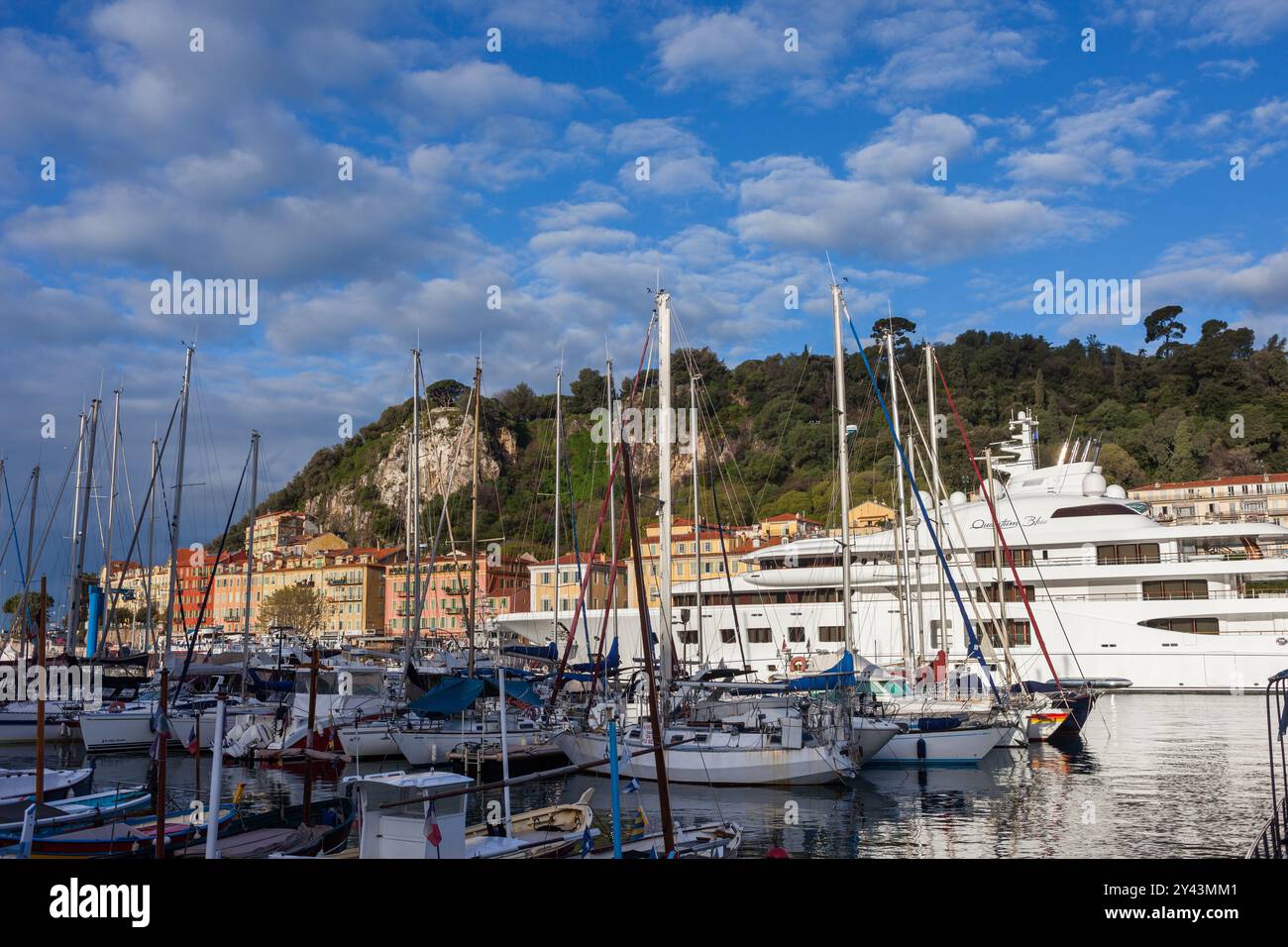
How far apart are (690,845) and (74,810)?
10233mm

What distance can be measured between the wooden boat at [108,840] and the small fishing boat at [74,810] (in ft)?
1.59

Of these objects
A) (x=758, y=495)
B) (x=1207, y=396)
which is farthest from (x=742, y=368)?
(x=1207, y=396)

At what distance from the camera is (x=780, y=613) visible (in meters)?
53.2

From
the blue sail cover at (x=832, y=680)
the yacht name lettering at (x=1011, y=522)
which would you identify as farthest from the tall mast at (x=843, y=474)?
the yacht name lettering at (x=1011, y=522)

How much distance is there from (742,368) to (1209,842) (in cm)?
12931

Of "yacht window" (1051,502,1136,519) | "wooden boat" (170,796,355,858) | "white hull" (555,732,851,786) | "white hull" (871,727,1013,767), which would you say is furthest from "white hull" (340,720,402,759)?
"yacht window" (1051,502,1136,519)

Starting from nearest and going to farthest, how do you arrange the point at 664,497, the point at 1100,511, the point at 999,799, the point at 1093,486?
the point at 999,799, the point at 664,497, the point at 1100,511, the point at 1093,486

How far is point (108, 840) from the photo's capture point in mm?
13617

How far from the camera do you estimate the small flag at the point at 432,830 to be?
31.8 ft

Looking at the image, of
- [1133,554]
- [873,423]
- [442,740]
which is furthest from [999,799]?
[873,423]

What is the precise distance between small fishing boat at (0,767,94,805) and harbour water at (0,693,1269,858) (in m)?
3.16

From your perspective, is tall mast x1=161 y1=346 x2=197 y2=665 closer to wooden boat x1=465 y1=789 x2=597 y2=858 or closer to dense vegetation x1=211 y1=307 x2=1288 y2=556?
wooden boat x1=465 y1=789 x2=597 y2=858

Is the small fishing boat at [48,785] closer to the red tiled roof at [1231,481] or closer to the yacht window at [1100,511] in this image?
the yacht window at [1100,511]

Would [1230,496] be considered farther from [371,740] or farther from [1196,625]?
[371,740]
